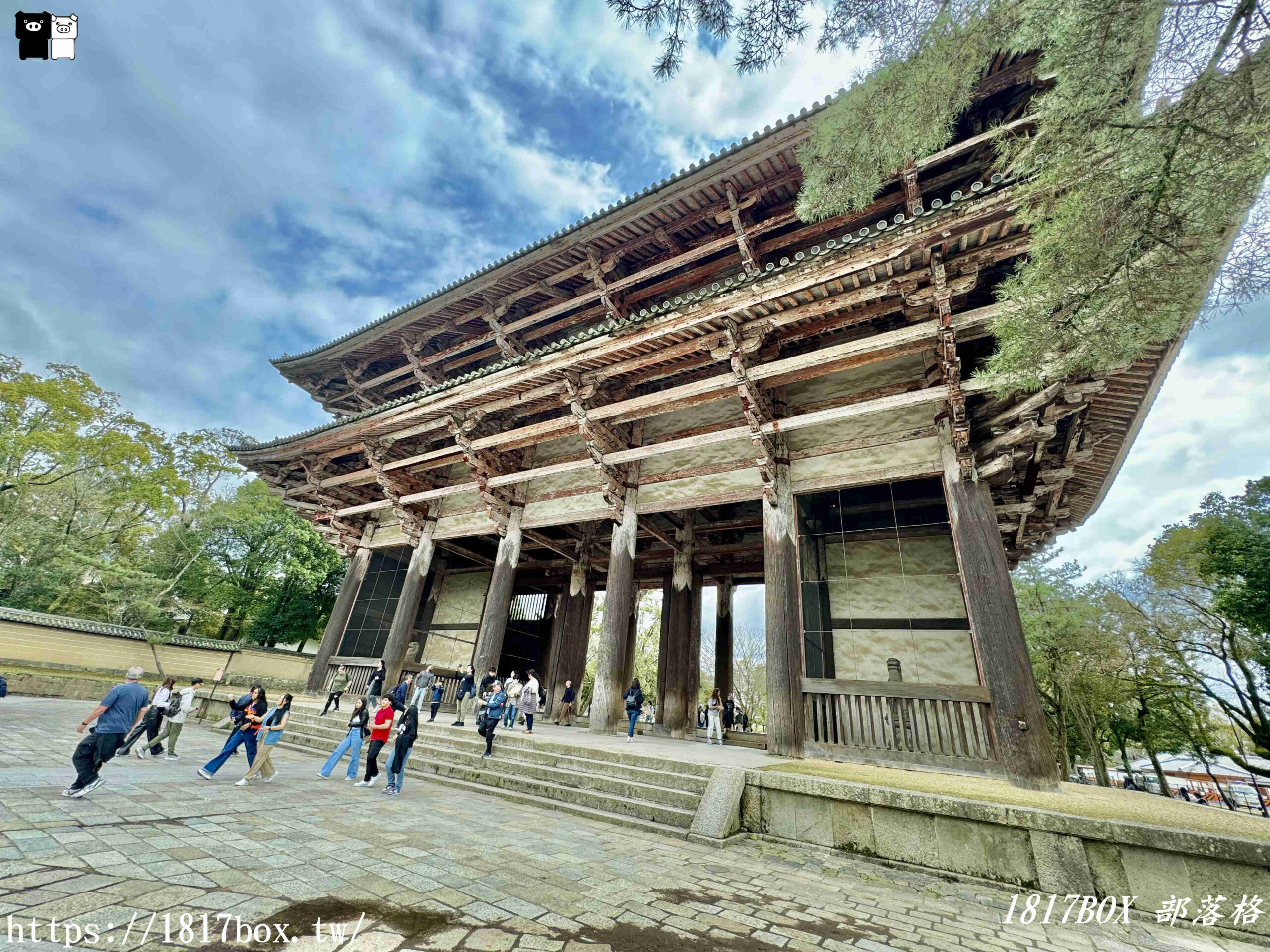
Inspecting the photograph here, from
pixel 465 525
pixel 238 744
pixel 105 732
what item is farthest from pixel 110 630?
pixel 105 732

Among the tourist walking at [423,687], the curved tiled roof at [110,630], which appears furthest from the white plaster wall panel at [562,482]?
the curved tiled roof at [110,630]

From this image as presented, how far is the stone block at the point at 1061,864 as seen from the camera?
3836mm

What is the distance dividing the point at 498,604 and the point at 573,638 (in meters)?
3.60

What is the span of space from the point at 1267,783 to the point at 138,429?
173 ft

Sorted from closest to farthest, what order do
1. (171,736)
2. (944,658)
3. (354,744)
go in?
(354,744) < (171,736) < (944,658)

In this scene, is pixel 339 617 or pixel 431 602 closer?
pixel 339 617

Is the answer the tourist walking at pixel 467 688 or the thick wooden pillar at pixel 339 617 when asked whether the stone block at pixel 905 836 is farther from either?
the thick wooden pillar at pixel 339 617

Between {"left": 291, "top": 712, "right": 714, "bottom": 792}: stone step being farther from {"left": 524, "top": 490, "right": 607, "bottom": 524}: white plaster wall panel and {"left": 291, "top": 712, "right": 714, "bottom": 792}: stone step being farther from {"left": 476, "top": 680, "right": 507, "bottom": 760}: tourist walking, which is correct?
{"left": 524, "top": 490, "right": 607, "bottom": 524}: white plaster wall panel

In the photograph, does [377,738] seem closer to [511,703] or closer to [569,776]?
[569,776]

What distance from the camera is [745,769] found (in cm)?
532

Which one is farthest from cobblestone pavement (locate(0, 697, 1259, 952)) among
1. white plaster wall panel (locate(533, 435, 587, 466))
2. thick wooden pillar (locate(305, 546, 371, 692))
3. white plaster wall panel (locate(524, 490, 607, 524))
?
thick wooden pillar (locate(305, 546, 371, 692))

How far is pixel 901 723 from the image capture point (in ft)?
21.8

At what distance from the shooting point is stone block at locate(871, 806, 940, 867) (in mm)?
4328

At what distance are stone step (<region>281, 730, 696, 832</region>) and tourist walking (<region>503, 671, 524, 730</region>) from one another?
1869mm
